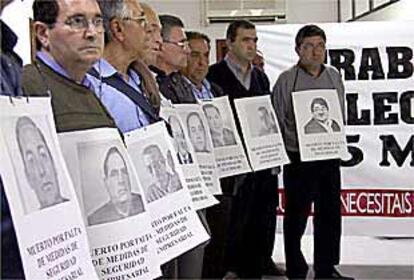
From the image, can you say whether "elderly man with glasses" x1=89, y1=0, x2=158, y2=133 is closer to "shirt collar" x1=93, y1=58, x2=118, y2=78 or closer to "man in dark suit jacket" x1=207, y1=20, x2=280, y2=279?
"shirt collar" x1=93, y1=58, x2=118, y2=78

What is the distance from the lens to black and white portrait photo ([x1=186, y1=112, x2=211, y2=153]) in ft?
8.05

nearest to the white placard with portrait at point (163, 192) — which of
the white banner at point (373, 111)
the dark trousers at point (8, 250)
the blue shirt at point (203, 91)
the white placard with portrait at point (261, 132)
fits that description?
the dark trousers at point (8, 250)

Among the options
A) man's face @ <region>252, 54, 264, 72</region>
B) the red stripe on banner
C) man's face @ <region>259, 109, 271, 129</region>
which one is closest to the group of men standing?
man's face @ <region>259, 109, 271, 129</region>

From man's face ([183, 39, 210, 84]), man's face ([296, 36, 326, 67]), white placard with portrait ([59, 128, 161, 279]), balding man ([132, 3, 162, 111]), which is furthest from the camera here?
man's face ([296, 36, 326, 67])

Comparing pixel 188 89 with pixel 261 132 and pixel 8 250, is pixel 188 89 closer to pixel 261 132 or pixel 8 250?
pixel 261 132

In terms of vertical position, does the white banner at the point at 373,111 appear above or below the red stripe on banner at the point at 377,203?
above

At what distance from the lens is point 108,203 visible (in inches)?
51.7

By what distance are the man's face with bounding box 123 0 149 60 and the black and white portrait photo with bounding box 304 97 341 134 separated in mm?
1763

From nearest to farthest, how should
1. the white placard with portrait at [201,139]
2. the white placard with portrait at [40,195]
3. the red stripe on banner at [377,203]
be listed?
1. the white placard with portrait at [40,195]
2. the white placard with portrait at [201,139]
3. the red stripe on banner at [377,203]

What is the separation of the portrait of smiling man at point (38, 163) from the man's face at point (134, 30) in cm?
68

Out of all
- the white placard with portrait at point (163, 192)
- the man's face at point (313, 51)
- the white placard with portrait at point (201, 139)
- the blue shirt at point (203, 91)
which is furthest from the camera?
the man's face at point (313, 51)

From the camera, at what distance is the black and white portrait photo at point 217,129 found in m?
2.85

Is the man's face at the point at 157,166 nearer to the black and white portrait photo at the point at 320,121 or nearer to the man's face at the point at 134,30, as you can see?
the man's face at the point at 134,30

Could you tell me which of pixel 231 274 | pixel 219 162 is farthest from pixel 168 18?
pixel 231 274
